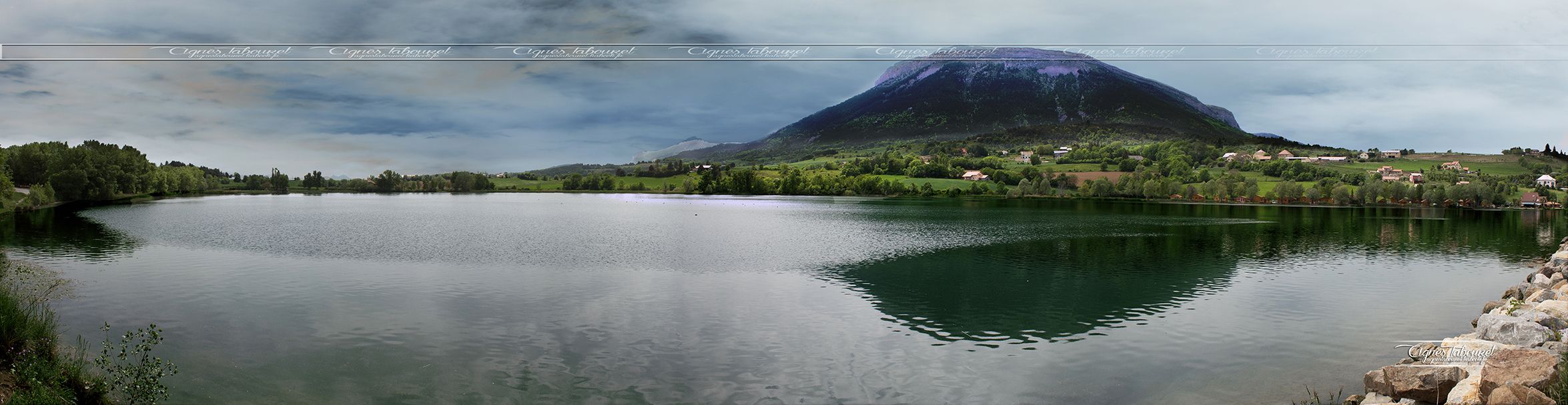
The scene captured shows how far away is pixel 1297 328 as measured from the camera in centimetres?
2044

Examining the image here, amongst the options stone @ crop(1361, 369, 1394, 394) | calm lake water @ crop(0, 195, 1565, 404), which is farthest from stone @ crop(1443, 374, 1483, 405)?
calm lake water @ crop(0, 195, 1565, 404)

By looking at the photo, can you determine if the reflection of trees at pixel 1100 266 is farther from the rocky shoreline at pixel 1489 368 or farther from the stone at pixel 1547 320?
the stone at pixel 1547 320

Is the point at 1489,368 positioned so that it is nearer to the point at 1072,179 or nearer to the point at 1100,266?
the point at 1100,266

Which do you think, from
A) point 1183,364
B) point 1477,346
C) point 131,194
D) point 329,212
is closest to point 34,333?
point 1183,364

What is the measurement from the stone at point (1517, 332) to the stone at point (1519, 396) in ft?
22.4

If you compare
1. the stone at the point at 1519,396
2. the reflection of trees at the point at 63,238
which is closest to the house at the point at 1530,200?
the stone at the point at 1519,396

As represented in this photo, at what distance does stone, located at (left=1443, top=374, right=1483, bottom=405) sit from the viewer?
11.0 meters

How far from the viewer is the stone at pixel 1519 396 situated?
32.0 feet

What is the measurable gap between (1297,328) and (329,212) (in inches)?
3421

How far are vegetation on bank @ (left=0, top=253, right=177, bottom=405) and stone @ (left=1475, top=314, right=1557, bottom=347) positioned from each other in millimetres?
24766

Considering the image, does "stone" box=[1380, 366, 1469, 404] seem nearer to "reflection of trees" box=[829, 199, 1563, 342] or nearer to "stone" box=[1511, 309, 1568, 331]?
"stone" box=[1511, 309, 1568, 331]

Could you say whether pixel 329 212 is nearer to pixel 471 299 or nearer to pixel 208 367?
pixel 471 299

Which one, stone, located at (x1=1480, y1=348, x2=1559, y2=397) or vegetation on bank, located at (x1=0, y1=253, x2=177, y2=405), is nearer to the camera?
stone, located at (x1=1480, y1=348, x2=1559, y2=397)

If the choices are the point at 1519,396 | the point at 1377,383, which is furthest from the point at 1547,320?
the point at 1519,396
